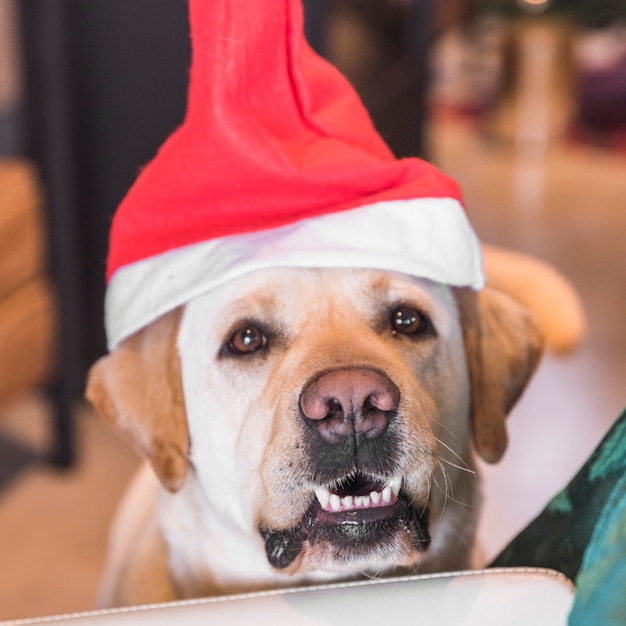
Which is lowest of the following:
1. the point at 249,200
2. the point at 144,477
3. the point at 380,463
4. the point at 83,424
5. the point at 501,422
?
the point at 83,424

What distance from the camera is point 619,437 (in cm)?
89

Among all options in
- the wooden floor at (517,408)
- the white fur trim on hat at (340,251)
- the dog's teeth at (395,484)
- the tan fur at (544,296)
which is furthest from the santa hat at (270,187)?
the tan fur at (544,296)

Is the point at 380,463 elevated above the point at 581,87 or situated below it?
above

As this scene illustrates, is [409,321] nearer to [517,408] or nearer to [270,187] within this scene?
[270,187]

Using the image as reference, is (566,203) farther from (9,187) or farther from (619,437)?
(619,437)

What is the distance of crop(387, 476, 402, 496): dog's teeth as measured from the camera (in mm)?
977

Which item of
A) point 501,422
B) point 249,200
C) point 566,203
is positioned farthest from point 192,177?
point 566,203

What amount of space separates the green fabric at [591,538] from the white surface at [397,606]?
37mm

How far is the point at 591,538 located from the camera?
85cm

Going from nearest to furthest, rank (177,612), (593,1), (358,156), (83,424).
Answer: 1. (177,612)
2. (358,156)
3. (83,424)
4. (593,1)

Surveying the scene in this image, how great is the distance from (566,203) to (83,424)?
251 cm

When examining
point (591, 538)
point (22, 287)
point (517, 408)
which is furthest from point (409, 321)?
point (22, 287)

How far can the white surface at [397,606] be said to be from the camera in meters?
0.84

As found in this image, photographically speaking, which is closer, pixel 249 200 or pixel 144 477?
pixel 249 200
